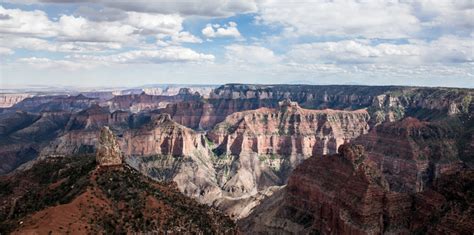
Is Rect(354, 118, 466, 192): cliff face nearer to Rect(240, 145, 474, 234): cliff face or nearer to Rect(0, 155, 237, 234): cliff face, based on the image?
Rect(240, 145, 474, 234): cliff face

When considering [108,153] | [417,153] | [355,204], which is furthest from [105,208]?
[417,153]

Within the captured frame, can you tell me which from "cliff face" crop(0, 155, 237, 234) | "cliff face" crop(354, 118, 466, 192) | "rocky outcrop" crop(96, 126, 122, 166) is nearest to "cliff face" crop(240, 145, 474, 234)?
"cliff face" crop(0, 155, 237, 234)

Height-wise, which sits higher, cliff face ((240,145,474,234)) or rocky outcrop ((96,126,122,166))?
rocky outcrop ((96,126,122,166))

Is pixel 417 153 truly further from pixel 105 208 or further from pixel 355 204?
pixel 105 208

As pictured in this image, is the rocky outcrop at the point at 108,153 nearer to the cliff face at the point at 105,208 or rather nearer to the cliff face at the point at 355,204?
the cliff face at the point at 105,208

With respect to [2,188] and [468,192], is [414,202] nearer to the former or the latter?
[468,192]

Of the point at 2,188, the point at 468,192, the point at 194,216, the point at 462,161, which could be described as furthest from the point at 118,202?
the point at 462,161

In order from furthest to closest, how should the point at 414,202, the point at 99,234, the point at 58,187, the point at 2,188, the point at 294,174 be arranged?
1. the point at 294,174
2. the point at 414,202
3. the point at 2,188
4. the point at 58,187
5. the point at 99,234

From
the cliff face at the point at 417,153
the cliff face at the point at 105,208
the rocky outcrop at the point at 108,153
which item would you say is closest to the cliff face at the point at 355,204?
the cliff face at the point at 105,208

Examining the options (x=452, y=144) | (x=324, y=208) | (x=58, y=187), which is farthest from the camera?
(x=452, y=144)
